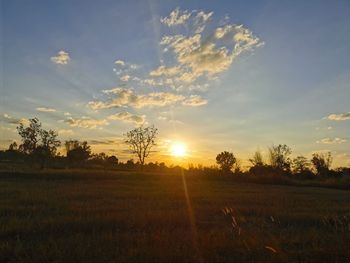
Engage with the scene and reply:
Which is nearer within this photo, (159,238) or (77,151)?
(159,238)

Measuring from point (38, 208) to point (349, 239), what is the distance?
35.1 feet

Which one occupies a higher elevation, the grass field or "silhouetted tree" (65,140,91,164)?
"silhouetted tree" (65,140,91,164)

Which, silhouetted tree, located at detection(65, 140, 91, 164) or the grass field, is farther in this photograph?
silhouetted tree, located at detection(65, 140, 91, 164)

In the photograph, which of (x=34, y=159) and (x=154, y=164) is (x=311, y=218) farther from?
(x=154, y=164)

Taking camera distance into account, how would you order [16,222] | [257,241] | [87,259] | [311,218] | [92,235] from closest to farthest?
[87,259] < [257,241] < [92,235] < [16,222] < [311,218]

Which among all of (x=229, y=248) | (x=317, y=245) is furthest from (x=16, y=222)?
(x=317, y=245)

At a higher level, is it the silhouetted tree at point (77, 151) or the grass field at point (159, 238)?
the silhouetted tree at point (77, 151)

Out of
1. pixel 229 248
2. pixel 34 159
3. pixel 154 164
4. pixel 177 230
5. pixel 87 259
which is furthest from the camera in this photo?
pixel 154 164

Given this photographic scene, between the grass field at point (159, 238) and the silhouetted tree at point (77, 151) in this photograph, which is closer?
the grass field at point (159, 238)

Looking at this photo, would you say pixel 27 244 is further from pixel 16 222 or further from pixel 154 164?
pixel 154 164

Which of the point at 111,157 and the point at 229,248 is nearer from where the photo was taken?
the point at 229,248

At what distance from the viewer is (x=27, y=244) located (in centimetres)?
889

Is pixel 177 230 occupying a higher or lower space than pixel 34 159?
lower

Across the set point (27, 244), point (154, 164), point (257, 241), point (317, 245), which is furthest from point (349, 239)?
point (154, 164)
